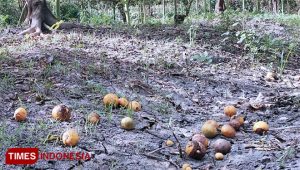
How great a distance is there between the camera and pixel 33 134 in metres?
2.67

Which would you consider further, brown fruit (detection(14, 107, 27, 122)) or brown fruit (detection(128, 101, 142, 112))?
brown fruit (detection(128, 101, 142, 112))

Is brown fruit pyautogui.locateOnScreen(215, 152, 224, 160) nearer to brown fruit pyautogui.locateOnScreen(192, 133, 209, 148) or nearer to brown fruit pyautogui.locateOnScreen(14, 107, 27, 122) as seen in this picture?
brown fruit pyautogui.locateOnScreen(192, 133, 209, 148)

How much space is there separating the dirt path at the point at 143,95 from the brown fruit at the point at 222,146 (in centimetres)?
5

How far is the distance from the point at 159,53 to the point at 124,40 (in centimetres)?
90

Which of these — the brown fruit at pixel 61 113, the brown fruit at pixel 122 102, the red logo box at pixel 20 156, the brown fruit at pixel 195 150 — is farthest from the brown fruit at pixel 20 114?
the brown fruit at pixel 195 150

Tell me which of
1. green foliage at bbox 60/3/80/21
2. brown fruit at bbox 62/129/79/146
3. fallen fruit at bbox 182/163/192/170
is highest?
green foliage at bbox 60/3/80/21

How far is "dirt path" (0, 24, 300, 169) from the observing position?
2.57 metres

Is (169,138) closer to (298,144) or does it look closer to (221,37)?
(298,144)

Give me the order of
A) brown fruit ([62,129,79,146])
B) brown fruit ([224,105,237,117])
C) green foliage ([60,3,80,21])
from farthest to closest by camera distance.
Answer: green foliage ([60,3,80,21])
brown fruit ([224,105,237,117])
brown fruit ([62,129,79,146])

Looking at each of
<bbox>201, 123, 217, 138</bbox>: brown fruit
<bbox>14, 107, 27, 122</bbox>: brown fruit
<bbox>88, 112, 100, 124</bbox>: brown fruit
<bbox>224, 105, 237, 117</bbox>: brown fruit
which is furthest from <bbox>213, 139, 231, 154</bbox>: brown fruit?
<bbox>14, 107, 27, 122</bbox>: brown fruit

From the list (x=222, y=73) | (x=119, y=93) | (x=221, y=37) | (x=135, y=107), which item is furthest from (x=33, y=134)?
(x=221, y=37)

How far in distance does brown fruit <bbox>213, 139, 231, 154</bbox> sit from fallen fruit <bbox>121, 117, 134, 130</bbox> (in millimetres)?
626

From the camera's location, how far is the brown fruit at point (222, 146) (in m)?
2.63

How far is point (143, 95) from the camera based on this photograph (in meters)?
3.82
